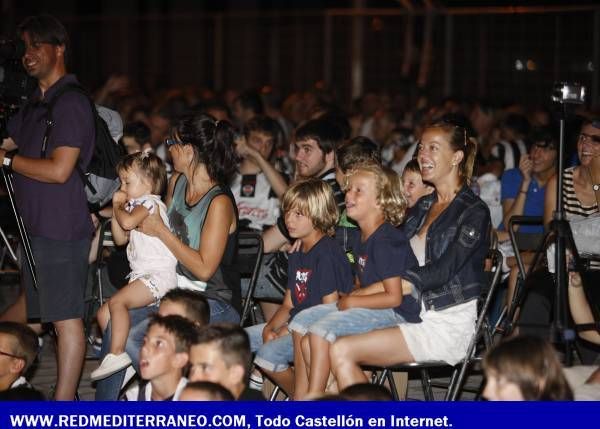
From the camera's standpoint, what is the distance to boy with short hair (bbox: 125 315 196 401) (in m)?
5.07

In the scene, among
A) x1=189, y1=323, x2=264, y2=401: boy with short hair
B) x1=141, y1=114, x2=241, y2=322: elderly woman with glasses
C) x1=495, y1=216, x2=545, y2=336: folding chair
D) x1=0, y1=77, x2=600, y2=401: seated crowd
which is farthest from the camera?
x1=495, y1=216, x2=545, y2=336: folding chair

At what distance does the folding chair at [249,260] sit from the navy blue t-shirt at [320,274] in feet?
1.84

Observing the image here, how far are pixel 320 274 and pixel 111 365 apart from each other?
1.09m

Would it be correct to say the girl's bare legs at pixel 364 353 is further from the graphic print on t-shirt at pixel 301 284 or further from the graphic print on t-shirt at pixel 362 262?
the graphic print on t-shirt at pixel 301 284

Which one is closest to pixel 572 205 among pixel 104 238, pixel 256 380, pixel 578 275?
pixel 578 275

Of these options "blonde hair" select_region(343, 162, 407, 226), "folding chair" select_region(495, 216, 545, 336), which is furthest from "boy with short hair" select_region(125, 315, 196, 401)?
"folding chair" select_region(495, 216, 545, 336)

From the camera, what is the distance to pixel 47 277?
6.09 meters

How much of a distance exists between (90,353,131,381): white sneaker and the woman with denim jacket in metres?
1.08

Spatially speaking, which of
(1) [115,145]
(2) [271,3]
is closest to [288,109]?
(1) [115,145]

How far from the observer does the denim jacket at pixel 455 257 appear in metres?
5.57

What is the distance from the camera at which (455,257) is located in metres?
5.57

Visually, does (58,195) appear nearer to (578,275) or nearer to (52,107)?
(52,107)

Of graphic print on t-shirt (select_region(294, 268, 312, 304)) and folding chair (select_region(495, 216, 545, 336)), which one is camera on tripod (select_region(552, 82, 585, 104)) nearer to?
folding chair (select_region(495, 216, 545, 336))

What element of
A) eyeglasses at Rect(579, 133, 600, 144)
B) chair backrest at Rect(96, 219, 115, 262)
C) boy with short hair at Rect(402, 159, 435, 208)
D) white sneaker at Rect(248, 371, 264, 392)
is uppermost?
eyeglasses at Rect(579, 133, 600, 144)
